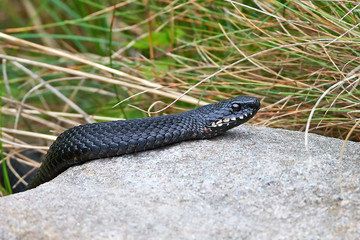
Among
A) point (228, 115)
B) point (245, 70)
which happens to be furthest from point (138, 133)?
point (245, 70)

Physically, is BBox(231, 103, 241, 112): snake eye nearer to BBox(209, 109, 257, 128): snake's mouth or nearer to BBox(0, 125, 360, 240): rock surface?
BBox(209, 109, 257, 128): snake's mouth

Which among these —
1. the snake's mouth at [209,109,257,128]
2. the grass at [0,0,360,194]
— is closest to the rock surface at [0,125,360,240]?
the snake's mouth at [209,109,257,128]

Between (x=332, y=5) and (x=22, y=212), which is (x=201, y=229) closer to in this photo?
(x=22, y=212)

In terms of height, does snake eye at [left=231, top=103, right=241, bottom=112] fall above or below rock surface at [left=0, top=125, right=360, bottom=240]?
above

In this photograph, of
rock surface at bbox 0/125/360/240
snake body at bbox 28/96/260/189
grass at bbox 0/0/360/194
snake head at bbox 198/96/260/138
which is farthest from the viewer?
grass at bbox 0/0/360/194

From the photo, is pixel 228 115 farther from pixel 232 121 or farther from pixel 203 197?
pixel 203 197

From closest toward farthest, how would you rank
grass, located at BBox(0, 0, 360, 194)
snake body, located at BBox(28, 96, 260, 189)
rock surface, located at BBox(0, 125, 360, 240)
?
rock surface, located at BBox(0, 125, 360, 240)
snake body, located at BBox(28, 96, 260, 189)
grass, located at BBox(0, 0, 360, 194)

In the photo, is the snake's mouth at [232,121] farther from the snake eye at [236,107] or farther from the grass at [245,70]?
the grass at [245,70]

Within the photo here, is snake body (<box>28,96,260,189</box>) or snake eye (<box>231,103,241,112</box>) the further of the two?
snake eye (<box>231,103,241,112</box>)
